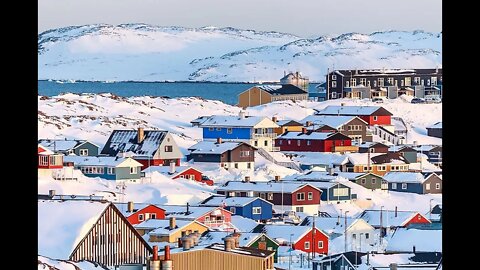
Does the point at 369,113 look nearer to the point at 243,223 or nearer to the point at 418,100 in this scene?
the point at 418,100

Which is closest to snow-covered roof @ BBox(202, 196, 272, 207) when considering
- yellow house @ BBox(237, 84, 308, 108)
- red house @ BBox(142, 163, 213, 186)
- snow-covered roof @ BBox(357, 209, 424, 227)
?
snow-covered roof @ BBox(357, 209, 424, 227)

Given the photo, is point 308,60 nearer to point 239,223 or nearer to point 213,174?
point 213,174

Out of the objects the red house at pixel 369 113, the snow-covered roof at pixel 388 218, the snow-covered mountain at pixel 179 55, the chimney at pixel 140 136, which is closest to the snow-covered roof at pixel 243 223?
the snow-covered roof at pixel 388 218

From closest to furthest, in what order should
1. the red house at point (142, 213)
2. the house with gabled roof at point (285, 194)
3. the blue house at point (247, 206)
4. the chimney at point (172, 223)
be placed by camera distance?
the chimney at point (172, 223)
the red house at point (142, 213)
the blue house at point (247, 206)
the house with gabled roof at point (285, 194)

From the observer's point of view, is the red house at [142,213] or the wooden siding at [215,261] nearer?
the wooden siding at [215,261]

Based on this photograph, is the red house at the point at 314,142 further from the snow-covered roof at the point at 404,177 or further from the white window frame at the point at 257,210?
the white window frame at the point at 257,210

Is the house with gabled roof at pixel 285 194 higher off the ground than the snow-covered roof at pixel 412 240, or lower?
higher
